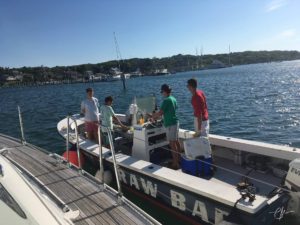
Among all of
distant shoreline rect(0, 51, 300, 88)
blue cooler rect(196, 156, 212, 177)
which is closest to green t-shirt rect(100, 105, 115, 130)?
blue cooler rect(196, 156, 212, 177)

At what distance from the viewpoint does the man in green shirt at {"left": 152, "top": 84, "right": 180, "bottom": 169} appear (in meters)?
6.70

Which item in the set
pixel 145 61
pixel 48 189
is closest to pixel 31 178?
pixel 48 189

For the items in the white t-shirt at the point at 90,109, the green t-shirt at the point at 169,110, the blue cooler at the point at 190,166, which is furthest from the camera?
the white t-shirt at the point at 90,109

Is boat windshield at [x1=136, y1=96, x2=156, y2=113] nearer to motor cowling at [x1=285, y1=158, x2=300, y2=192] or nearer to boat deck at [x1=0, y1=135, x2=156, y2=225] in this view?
boat deck at [x1=0, y1=135, x2=156, y2=225]

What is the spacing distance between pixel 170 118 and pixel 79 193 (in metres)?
2.50

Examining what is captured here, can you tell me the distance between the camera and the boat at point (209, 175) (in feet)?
15.7

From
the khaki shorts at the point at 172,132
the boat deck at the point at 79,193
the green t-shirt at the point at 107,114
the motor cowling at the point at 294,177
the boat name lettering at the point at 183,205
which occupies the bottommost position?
the boat name lettering at the point at 183,205

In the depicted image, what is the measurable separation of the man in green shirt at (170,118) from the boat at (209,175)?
35 centimetres

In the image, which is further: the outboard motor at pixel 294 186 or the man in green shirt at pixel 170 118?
the man in green shirt at pixel 170 118

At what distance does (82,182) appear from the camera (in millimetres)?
6020

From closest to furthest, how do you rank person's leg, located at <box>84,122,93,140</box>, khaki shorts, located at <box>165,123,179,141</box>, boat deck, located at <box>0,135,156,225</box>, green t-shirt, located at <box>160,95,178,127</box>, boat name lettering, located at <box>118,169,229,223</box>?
boat deck, located at <box>0,135,156,225</box> → boat name lettering, located at <box>118,169,229,223</box> → green t-shirt, located at <box>160,95,178,127</box> → khaki shorts, located at <box>165,123,179,141</box> → person's leg, located at <box>84,122,93,140</box>

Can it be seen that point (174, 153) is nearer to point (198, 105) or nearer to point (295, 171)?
point (198, 105)

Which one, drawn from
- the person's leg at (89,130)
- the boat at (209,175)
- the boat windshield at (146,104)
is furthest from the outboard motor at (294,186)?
the person's leg at (89,130)

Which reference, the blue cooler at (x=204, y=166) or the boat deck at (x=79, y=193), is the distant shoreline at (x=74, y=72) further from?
the blue cooler at (x=204, y=166)
